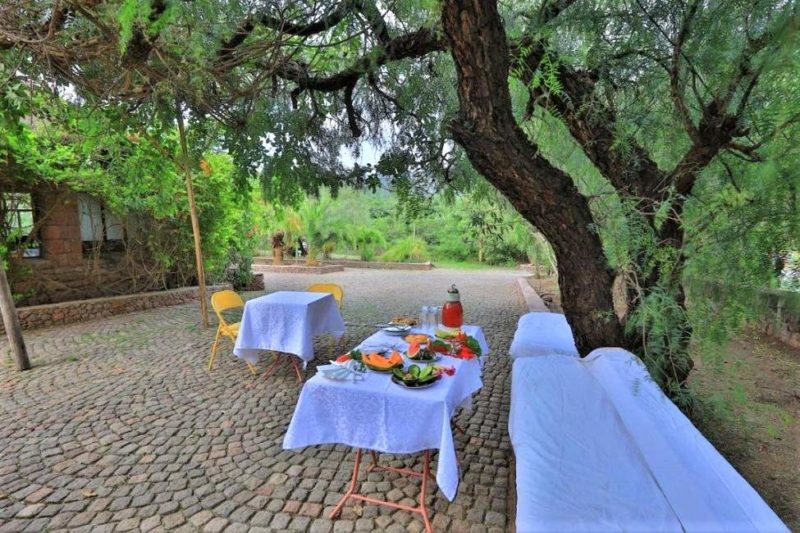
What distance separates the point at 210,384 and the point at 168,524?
1.92 metres

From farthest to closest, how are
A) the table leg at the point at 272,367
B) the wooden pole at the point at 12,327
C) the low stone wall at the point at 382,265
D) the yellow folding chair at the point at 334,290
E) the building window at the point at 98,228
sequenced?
the low stone wall at the point at 382,265 < the building window at the point at 98,228 < the yellow folding chair at the point at 334,290 < the wooden pole at the point at 12,327 < the table leg at the point at 272,367

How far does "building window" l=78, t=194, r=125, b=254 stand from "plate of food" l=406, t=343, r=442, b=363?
23.1ft

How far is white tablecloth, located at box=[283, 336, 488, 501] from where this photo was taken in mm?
1865

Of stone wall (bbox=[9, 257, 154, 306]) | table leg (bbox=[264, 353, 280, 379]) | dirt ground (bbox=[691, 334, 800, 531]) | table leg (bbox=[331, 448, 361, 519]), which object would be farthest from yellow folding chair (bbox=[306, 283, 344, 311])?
stone wall (bbox=[9, 257, 154, 306])

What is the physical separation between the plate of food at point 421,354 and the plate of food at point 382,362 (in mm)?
88

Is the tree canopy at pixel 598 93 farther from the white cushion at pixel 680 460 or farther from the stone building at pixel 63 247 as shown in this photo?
the stone building at pixel 63 247

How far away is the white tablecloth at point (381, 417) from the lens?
187 centimetres

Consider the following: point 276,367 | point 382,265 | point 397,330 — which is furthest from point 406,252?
point 397,330

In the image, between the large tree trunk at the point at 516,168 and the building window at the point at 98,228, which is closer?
the large tree trunk at the point at 516,168

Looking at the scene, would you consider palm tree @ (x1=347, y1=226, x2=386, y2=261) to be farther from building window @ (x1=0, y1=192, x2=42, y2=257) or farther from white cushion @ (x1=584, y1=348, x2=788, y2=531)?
white cushion @ (x1=584, y1=348, x2=788, y2=531)

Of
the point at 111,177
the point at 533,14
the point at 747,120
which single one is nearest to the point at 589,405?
the point at 747,120

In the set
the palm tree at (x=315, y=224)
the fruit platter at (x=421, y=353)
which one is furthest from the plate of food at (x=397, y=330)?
the palm tree at (x=315, y=224)

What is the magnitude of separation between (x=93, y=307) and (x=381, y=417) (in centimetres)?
668

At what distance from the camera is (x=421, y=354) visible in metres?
2.38
